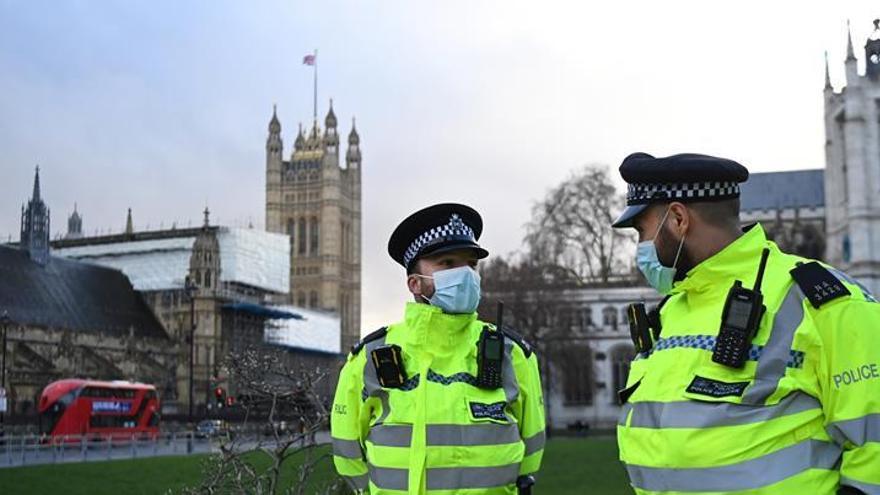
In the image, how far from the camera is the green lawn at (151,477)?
18938mm

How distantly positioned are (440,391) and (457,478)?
1.20 ft

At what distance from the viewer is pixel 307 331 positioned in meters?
87.8

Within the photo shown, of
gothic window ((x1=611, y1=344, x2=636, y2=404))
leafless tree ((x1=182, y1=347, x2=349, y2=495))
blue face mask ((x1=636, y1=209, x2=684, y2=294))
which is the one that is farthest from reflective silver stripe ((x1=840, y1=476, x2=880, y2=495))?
gothic window ((x1=611, y1=344, x2=636, y2=404))

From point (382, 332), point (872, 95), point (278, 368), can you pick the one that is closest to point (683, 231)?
point (382, 332)

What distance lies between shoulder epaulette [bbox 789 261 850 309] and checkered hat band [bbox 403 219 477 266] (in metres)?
1.90

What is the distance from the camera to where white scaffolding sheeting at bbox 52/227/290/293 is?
73375 mm

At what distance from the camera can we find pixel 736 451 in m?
2.92

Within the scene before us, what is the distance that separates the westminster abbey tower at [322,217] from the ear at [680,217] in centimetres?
11117

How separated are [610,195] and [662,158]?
62.2 metres

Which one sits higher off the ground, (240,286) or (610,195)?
(610,195)

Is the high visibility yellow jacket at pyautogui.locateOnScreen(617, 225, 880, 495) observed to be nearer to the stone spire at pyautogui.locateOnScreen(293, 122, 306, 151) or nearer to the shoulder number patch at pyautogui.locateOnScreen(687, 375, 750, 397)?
the shoulder number patch at pyautogui.locateOnScreen(687, 375, 750, 397)

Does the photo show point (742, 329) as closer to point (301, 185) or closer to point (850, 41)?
point (850, 41)

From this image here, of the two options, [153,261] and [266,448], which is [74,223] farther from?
[266,448]

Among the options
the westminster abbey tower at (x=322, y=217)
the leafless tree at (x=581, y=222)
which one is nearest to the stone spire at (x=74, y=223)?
the westminster abbey tower at (x=322, y=217)
